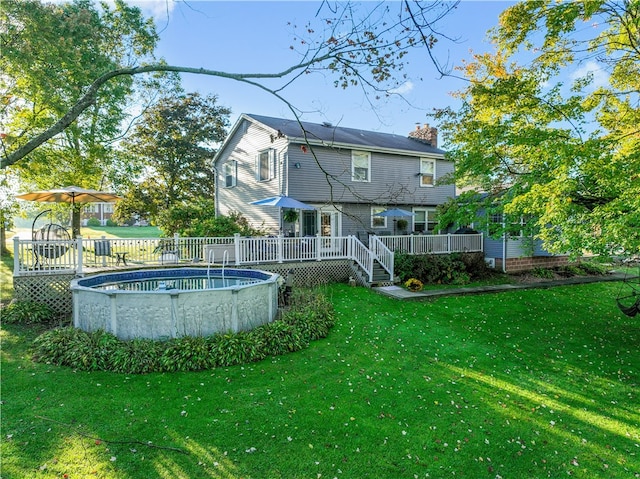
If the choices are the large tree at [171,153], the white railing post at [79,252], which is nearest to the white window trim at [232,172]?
the large tree at [171,153]

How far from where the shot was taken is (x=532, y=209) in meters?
7.25

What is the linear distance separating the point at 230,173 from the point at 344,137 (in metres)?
6.35

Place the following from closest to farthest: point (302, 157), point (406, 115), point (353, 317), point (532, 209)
Answer: point (406, 115)
point (532, 209)
point (353, 317)
point (302, 157)

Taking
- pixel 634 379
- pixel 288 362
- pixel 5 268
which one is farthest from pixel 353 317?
pixel 5 268

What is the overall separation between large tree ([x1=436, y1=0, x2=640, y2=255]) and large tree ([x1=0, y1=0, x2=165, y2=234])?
10.5m

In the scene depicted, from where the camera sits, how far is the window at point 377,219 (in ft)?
54.6

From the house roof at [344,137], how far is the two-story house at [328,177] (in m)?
0.04

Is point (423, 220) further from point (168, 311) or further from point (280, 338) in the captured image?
point (168, 311)

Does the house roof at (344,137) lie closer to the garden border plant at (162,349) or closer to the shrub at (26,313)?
the garden border plant at (162,349)

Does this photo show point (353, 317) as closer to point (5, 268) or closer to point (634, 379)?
point (634, 379)

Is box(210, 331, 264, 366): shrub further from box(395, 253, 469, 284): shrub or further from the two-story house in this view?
the two-story house

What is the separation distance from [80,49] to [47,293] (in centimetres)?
827

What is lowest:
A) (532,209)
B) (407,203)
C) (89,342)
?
(89,342)

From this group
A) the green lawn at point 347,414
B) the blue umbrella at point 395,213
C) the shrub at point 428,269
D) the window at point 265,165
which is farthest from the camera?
the window at point 265,165
